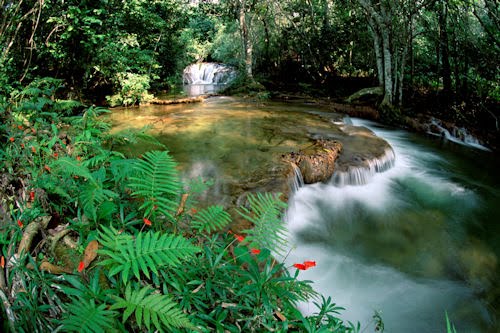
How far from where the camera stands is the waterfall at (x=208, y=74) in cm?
2523

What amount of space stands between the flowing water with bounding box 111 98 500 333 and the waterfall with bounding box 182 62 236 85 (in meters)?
17.7

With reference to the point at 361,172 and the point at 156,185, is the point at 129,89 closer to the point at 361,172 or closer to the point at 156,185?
the point at 361,172

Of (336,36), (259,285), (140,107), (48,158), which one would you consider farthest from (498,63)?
(140,107)

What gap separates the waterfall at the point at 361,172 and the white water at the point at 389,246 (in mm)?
52

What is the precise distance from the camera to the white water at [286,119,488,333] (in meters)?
3.46

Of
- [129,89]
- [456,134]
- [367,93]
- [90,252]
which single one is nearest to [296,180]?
[90,252]

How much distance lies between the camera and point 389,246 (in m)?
4.39

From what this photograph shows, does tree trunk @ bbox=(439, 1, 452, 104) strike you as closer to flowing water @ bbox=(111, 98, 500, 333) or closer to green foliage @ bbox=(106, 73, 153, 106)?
flowing water @ bbox=(111, 98, 500, 333)

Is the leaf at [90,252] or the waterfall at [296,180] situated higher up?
the leaf at [90,252]

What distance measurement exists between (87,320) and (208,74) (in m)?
27.1

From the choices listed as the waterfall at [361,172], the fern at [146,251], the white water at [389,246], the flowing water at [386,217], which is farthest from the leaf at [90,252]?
the waterfall at [361,172]

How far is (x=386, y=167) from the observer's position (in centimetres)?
666

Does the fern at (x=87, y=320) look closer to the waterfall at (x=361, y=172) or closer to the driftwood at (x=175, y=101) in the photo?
the waterfall at (x=361, y=172)

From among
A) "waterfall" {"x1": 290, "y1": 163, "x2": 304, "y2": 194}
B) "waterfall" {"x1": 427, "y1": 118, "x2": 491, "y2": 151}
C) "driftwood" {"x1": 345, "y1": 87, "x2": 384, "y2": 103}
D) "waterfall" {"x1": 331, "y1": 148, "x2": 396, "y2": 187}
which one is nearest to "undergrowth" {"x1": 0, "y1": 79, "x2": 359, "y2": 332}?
"waterfall" {"x1": 290, "y1": 163, "x2": 304, "y2": 194}
